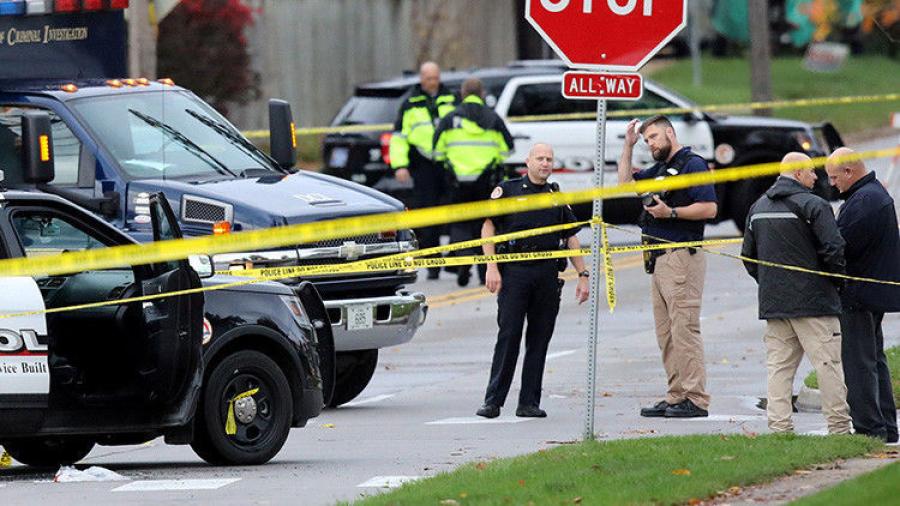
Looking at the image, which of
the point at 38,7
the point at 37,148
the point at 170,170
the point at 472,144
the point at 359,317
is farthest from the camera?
the point at 472,144

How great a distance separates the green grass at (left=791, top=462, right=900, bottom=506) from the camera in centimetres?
867

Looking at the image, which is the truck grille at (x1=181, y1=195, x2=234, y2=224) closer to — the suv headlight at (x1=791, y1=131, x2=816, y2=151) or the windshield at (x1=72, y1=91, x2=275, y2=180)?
the windshield at (x1=72, y1=91, x2=275, y2=180)

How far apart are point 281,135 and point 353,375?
1918 millimetres

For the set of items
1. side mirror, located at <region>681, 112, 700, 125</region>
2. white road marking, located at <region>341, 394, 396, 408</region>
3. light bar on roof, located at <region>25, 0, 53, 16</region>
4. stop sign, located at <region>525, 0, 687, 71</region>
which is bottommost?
white road marking, located at <region>341, 394, 396, 408</region>

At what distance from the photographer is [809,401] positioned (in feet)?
46.2

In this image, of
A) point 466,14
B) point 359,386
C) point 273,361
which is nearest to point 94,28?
point 359,386

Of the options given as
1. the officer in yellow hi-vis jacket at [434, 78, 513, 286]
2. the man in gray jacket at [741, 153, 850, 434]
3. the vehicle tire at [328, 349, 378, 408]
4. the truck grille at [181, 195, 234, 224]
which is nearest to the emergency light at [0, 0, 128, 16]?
the truck grille at [181, 195, 234, 224]

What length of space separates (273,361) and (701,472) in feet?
9.29

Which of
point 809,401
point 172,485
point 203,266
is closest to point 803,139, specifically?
point 809,401

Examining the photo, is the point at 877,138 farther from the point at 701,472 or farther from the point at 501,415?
the point at 701,472

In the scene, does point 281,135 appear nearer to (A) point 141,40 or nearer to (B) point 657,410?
(B) point 657,410

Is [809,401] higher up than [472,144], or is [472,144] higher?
[472,144]

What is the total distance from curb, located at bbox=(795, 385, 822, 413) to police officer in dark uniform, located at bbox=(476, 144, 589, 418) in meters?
1.63

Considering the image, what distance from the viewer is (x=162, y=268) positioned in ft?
36.5
